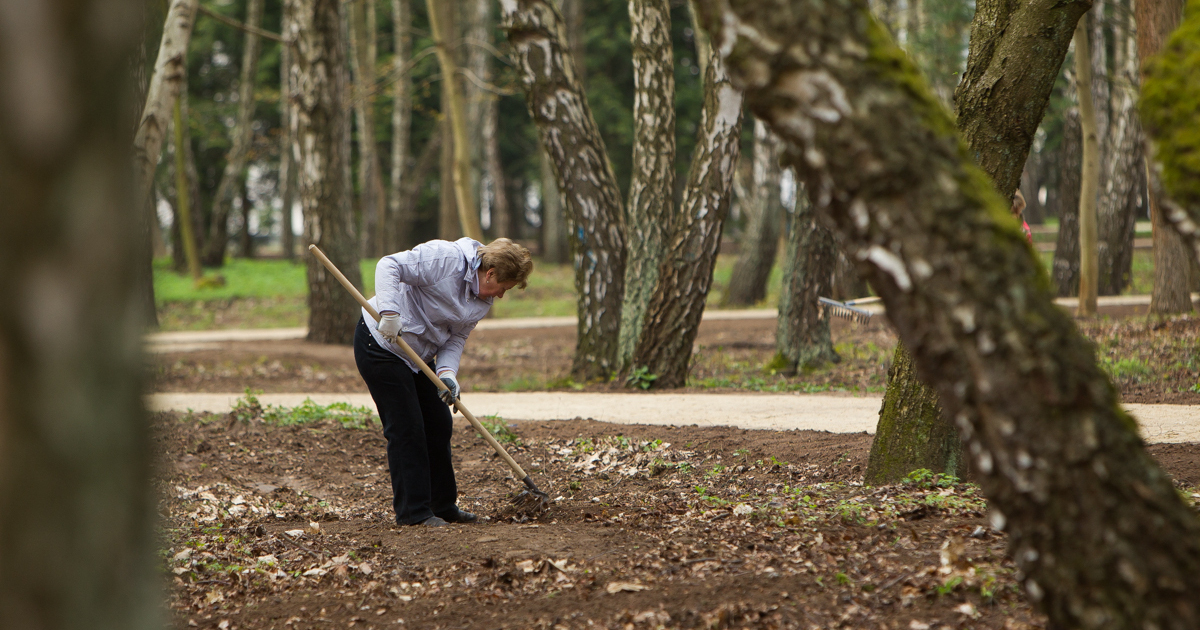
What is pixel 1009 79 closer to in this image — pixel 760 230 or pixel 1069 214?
pixel 1069 214

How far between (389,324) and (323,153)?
30.9 ft

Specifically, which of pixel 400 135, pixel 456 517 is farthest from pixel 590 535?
pixel 400 135

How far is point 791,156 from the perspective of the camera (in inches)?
92.4

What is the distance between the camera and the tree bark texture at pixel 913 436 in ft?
14.6

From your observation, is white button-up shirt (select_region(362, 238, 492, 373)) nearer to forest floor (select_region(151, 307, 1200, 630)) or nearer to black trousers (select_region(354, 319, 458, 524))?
black trousers (select_region(354, 319, 458, 524))

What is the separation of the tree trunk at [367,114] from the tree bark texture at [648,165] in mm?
11441

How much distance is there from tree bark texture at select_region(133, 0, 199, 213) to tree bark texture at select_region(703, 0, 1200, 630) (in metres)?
5.81

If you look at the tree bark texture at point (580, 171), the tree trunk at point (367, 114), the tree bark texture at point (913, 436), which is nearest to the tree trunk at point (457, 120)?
the tree trunk at point (367, 114)

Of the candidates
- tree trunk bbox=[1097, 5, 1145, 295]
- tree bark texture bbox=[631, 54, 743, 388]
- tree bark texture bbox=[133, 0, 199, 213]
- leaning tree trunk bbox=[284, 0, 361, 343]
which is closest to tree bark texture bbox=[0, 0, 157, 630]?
tree bark texture bbox=[133, 0, 199, 213]

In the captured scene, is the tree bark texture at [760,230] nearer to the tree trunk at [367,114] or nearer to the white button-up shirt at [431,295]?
the tree trunk at [367,114]

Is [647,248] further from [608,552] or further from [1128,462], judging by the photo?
[1128,462]

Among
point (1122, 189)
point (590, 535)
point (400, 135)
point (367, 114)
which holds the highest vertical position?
point (367, 114)

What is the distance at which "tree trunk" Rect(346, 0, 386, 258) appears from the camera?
75.3 feet

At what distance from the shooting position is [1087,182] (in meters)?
12.5
